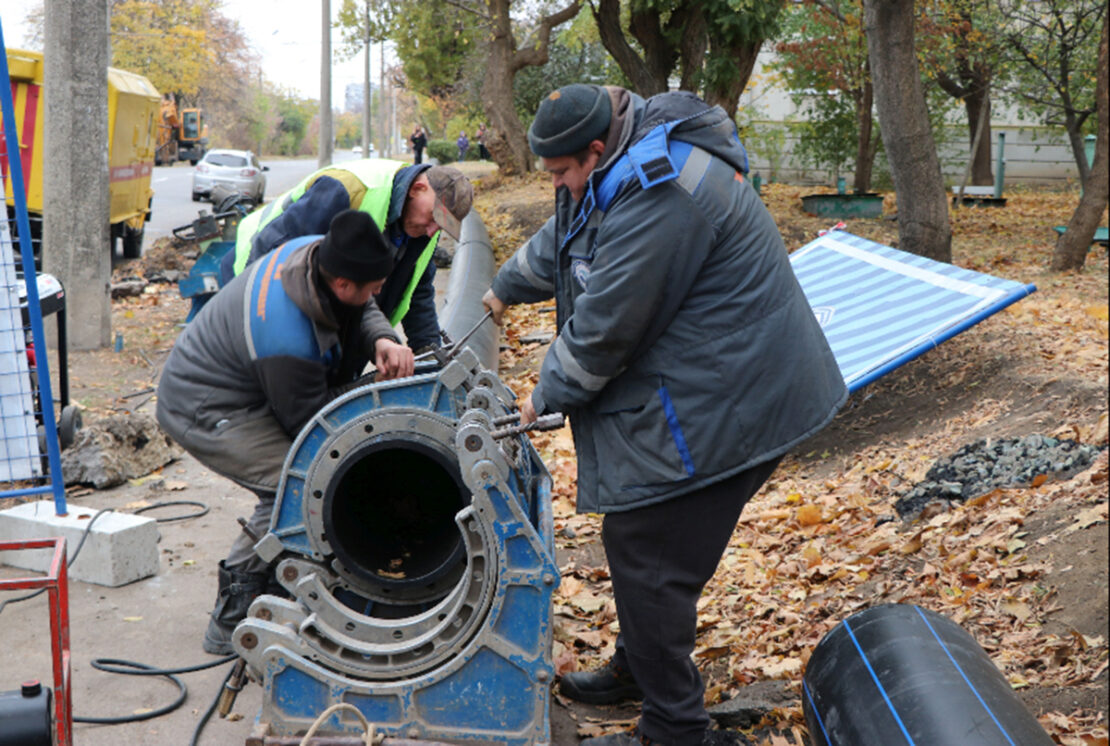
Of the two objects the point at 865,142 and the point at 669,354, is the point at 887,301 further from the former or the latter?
the point at 865,142

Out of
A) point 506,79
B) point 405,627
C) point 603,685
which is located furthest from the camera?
point 506,79

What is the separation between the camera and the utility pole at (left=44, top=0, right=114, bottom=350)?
28.3 ft

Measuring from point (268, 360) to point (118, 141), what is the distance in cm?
1451

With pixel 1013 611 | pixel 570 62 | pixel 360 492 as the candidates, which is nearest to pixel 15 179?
pixel 360 492

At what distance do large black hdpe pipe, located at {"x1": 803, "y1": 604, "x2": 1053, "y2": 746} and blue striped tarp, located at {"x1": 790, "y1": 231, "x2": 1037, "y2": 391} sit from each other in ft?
7.64

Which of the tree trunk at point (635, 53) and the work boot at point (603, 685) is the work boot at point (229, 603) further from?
the tree trunk at point (635, 53)

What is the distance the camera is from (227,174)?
28.7 meters

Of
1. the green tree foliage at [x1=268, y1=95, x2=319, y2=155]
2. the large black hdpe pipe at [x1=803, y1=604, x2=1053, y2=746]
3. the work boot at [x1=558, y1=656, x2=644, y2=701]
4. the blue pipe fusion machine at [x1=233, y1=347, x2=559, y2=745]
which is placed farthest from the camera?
the green tree foliage at [x1=268, y1=95, x2=319, y2=155]

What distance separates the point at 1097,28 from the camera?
16.0 m

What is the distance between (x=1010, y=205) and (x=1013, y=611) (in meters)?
16.1

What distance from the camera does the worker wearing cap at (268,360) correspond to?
3.49 meters

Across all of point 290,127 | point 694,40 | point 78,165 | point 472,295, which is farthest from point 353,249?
point 290,127

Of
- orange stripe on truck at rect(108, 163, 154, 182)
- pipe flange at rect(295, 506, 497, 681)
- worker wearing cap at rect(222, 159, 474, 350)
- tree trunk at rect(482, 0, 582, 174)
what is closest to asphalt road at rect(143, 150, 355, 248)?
orange stripe on truck at rect(108, 163, 154, 182)

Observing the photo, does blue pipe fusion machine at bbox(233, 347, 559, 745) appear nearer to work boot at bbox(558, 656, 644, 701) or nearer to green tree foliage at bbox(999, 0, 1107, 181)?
work boot at bbox(558, 656, 644, 701)
